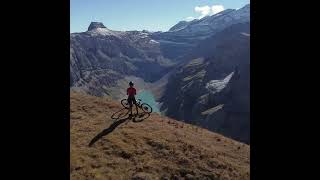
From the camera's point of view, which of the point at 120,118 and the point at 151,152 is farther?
the point at 120,118

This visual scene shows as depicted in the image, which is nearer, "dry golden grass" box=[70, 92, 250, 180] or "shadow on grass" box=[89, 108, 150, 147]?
"dry golden grass" box=[70, 92, 250, 180]

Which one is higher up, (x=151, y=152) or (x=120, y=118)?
(x=120, y=118)

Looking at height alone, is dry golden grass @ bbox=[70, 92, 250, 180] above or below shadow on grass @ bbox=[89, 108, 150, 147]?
below

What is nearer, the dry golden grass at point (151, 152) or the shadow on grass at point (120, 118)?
the dry golden grass at point (151, 152)

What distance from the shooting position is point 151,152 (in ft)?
115

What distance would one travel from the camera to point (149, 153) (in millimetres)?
34875

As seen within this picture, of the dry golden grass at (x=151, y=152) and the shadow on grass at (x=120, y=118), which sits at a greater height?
the shadow on grass at (x=120, y=118)

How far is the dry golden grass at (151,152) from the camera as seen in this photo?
31.6m

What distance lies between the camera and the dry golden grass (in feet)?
104
